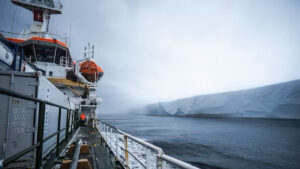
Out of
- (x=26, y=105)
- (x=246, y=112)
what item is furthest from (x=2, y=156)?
(x=246, y=112)

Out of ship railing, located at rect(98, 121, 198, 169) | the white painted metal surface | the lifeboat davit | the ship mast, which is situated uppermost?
the ship mast

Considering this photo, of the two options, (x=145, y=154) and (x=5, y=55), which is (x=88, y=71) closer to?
(x=5, y=55)

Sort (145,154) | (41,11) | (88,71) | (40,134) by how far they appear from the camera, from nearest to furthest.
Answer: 1. (40,134)
2. (145,154)
3. (41,11)
4. (88,71)

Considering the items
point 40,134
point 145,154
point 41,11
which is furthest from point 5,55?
point 41,11

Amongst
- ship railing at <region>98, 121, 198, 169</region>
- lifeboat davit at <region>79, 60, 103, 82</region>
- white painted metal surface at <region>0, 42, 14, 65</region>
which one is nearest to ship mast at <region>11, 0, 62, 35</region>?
lifeboat davit at <region>79, 60, 103, 82</region>

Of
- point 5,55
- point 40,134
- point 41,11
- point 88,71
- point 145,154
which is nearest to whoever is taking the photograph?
point 40,134

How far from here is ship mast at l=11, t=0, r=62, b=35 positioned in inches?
670

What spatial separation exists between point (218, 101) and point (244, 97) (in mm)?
7101

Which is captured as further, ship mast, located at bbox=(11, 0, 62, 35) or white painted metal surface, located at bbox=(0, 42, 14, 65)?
ship mast, located at bbox=(11, 0, 62, 35)

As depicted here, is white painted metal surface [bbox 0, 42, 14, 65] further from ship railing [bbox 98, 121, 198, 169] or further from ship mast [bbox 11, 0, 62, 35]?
ship mast [bbox 11, 0, 62, 35]

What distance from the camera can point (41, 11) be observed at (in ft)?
59.0

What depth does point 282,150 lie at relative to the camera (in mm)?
15828

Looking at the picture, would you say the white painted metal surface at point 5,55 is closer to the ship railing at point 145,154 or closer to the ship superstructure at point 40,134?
the ship superstructure at point 40,134

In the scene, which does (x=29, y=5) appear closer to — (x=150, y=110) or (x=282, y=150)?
(x=282, y=150)
